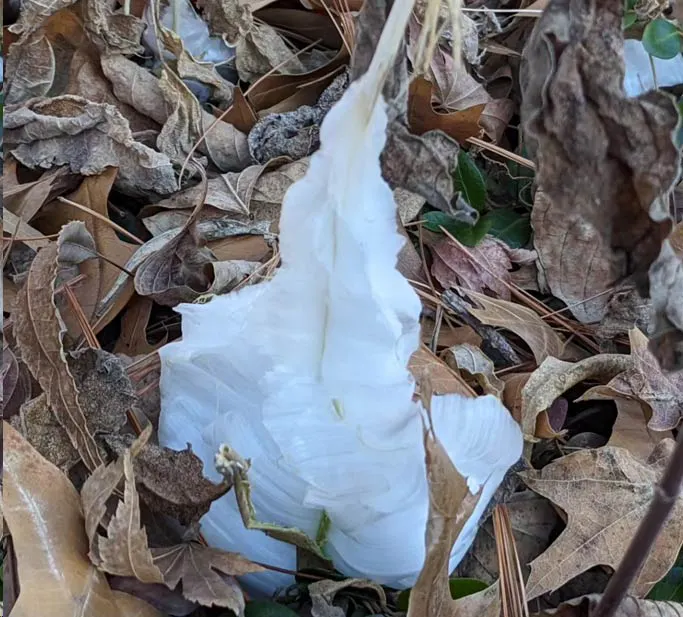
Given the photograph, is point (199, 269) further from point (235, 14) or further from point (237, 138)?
point (235, 14)

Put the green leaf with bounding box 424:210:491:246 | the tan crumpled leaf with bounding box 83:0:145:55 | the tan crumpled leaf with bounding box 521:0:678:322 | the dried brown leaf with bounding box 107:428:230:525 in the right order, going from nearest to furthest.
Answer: the tan crumpled leaf with bounding box 521:0:678:322 < the dried brown leaf with bounding box 107:428:230:525 < the green leaf with bounding box 424:210:491:246 < the tan crumpled leaf with bounding box 83:0:145:55

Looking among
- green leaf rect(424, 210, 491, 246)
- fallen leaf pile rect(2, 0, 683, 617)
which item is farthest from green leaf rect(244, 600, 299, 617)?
green leaf rect(424, 210, 491, 246)

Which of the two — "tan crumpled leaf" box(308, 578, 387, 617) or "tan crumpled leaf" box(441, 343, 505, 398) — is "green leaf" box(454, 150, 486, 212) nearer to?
"tan crumpled leaf" box(441, 343, 505, 398)

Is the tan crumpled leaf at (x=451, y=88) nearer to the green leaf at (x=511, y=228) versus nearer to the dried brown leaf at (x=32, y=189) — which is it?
the green leaf at (x=511, y=228)

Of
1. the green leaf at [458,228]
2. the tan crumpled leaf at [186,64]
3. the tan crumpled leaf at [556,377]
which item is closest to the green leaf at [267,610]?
the tan crumpled leaf at [556,377]

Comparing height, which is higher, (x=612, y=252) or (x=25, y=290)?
(x=612, y=252)

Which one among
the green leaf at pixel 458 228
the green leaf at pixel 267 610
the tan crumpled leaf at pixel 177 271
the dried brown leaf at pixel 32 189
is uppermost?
the dried brown leaf at pixel 32 189

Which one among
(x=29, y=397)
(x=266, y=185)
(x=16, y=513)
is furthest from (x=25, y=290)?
(x=266, y=185)
